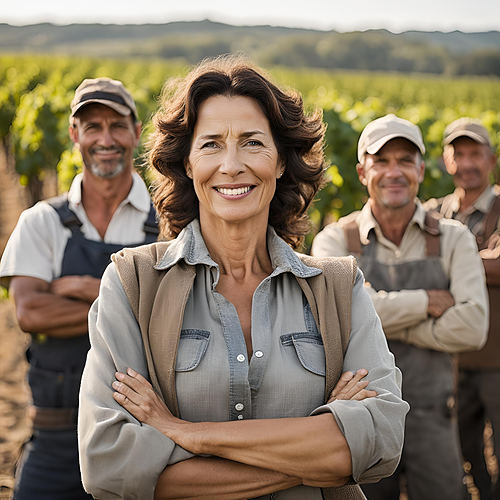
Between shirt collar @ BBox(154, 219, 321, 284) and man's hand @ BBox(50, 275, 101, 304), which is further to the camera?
man's hand @ BBox(50, 275, 101, 304)

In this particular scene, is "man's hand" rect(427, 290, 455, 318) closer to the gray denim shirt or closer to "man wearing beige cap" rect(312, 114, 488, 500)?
"man wearing beige cap" rect(312, 114, 488, 500)

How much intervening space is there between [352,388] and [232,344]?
0.41 meters

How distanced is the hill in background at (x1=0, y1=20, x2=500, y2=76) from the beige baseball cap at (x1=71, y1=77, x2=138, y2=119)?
7056 centimetres

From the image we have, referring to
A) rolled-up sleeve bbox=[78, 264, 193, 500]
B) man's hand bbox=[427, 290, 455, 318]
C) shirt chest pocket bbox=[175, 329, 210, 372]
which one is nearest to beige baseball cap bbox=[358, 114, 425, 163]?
man's hand bbox=[427, 290, 455, 318]

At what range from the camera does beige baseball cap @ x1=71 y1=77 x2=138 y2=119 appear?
142 inches

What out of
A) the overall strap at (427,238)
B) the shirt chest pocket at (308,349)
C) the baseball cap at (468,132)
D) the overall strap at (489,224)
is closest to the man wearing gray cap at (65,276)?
the overall strap at (427,238)

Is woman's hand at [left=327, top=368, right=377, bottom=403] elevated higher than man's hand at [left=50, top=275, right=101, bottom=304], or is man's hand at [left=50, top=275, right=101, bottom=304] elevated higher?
man's hand at [left=50, top=275, right=101, bottom=304]

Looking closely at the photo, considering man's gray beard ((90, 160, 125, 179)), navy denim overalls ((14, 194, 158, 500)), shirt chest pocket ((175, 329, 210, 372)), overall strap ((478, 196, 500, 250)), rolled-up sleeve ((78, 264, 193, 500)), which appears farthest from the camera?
overall strap ((478, 196, 500, 250))

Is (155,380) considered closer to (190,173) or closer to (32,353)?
(190,173)

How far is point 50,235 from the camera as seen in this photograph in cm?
333

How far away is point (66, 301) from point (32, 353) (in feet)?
1.44

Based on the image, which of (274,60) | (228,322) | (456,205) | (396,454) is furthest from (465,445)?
(274,60)

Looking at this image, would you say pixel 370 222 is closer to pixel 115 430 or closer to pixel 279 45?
pixel 115 430

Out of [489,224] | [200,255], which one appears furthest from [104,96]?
[489,224]
